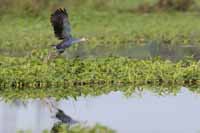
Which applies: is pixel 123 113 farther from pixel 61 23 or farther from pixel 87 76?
pixel 61 23

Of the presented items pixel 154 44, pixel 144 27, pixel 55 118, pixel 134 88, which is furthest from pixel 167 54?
pixel 55 118

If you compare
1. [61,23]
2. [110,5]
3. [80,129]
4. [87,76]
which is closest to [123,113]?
[80,129]

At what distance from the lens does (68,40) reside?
15.2m

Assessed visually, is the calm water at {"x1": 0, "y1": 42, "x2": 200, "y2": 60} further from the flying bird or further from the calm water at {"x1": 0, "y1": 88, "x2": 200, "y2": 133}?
the calm water at {"x1": 0, "y1": 88, "x2": 200, "y2": 133}

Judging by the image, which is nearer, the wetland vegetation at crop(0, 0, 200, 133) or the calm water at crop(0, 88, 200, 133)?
the calm water at crop(0, 88, 200, 133)

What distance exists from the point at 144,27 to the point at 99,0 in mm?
2422

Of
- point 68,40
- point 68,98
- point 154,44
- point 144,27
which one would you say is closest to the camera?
point 68,98

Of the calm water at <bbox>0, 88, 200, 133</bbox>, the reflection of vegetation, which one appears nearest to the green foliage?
the calm water at <bbox>0, 88, 200, 133</bbox>

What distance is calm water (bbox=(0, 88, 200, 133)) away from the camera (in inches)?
477

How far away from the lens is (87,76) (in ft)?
48.2

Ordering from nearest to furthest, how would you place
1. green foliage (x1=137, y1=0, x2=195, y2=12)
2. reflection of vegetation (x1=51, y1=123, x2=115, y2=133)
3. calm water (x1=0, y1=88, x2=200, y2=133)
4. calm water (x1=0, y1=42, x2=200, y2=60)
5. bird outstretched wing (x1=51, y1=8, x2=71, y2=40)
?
reflection of vegetation (x1=51, y1=123, x2=115, y2=133)
calm water (x1=0, y1=88, x2=200, y2=133)
bird outstretched wing (x1=51, y1=8, x2=71, y2=40)
calm water (x1=0, y1=42, x2=200, y2=60)
green foliage (x1=137, y1=0, x2=195, y2=12)

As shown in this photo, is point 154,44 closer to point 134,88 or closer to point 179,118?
point 134,88

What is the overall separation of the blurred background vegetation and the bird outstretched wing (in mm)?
7740

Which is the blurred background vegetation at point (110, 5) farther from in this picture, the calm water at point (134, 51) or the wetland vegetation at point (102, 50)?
the calm water at point (134, 51)
